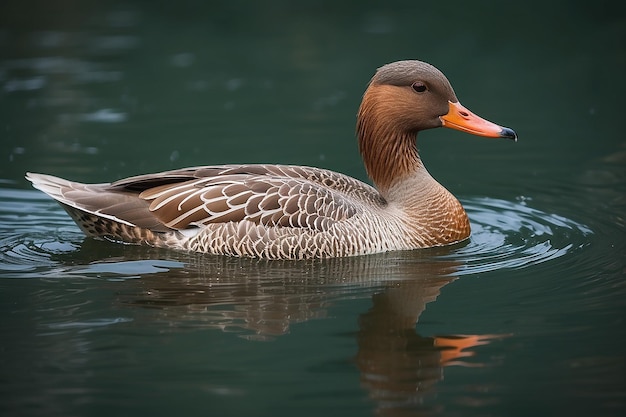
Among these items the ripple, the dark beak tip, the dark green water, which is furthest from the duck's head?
the dark green water

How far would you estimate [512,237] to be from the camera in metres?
10.1

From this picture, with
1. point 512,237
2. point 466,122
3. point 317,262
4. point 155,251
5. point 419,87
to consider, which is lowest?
point 317,262

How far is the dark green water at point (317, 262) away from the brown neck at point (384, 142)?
85 cm

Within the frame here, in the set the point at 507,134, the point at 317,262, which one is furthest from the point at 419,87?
the point at 317,262

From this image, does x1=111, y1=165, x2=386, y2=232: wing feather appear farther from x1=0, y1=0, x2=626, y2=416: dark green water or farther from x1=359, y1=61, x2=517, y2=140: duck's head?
x1=359, y1=61, x2=517, y2=140: duck's head

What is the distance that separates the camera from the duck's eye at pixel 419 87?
9867 millimetres

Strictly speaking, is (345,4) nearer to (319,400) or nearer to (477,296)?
(477,296)

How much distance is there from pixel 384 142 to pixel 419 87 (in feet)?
1.98

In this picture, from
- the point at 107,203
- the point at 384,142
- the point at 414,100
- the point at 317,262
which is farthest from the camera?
the point at 384,142

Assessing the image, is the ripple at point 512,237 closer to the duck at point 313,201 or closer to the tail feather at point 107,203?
the duck at point 313,201

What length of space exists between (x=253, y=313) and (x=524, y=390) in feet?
7.40

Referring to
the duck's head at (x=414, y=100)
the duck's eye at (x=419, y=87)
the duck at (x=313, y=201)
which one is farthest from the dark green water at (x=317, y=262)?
the duck's eye at (x=419, y=87)

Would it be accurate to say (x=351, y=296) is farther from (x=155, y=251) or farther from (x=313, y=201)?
(x=155, y=251)

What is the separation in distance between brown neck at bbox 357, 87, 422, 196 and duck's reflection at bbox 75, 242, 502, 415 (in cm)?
87
